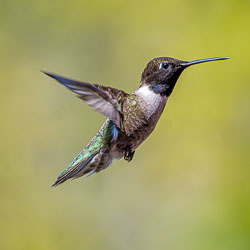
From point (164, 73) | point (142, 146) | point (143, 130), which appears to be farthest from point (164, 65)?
point (142, 146)

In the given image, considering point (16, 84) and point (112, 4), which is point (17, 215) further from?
point (112, 4)

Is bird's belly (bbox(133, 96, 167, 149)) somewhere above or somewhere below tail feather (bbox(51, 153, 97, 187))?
above

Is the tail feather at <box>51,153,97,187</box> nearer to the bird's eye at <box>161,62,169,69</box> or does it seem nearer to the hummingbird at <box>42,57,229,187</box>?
the hummingbird at <box>42,57,229,187</box>

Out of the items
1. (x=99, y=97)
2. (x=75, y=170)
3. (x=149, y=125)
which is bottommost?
(x=75, y=170)

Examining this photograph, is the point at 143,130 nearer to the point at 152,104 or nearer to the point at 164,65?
the point at 152,104

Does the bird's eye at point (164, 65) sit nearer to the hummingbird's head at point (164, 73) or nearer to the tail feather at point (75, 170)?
the hummingbird's head at point (164, 73)

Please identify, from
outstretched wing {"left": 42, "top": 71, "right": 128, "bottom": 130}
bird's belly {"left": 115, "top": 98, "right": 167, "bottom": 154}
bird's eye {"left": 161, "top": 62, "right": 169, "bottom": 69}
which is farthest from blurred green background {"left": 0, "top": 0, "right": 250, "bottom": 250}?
outstretched wing {"left": 42, "top": 71, "right": 128, "bottom": 130}
